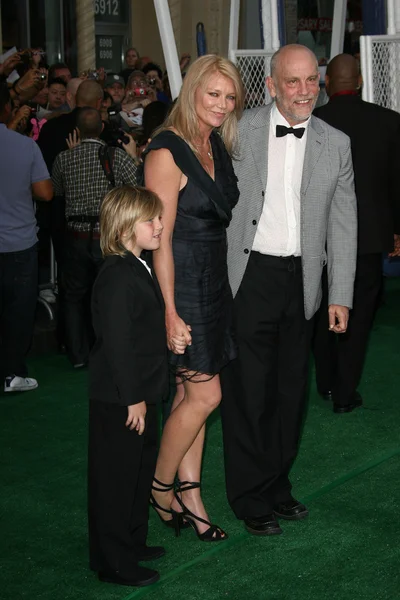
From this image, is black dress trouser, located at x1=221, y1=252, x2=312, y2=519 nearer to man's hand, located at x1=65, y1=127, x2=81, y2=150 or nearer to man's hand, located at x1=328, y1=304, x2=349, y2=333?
man's hand, located at x1=328, y1=304, x2=349, y2=333

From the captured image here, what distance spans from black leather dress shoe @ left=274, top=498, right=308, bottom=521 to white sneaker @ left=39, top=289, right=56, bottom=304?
4.39 m

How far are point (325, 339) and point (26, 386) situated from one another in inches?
78.2

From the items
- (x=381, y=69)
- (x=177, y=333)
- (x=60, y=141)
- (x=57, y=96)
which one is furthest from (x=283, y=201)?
(x=57, y=96)

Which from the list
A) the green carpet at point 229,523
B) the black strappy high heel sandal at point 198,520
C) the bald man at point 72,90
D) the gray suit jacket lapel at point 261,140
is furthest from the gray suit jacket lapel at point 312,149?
the bald man at point 72,90

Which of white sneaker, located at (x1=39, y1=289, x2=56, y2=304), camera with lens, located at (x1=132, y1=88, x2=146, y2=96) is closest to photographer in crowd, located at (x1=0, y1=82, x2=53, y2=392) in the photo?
white sneaker, located at (x1=39, y1=289, x2=56, y2=304)

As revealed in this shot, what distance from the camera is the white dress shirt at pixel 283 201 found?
429 centimetres

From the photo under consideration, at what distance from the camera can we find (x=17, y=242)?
21.5 ft

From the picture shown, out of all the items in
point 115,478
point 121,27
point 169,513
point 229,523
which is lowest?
point 229,523

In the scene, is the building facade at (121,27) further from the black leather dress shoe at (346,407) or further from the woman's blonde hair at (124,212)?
the woman's blonde hair at (124,212)

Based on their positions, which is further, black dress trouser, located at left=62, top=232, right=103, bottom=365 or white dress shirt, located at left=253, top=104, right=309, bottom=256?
black dress trouser, located at left=62, top=232, right=103, bottom=365

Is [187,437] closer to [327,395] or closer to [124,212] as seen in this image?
[124,212]

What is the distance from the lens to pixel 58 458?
5.58 metres

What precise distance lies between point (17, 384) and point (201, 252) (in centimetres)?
315

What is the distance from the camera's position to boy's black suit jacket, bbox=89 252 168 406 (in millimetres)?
3697
